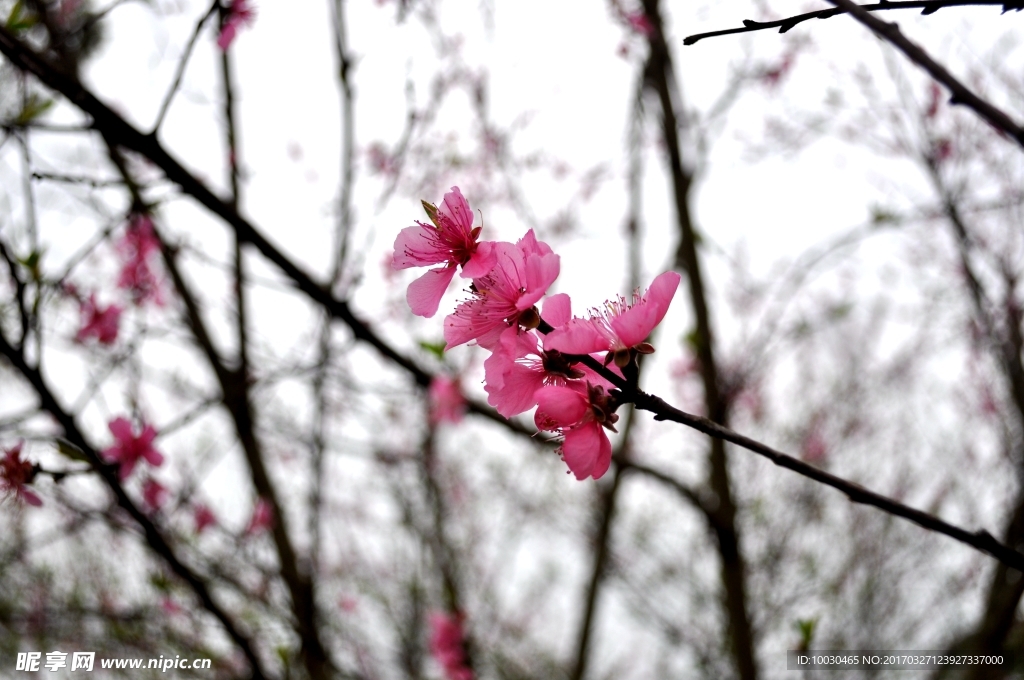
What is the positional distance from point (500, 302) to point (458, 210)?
0.20m

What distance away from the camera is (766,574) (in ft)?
17.4

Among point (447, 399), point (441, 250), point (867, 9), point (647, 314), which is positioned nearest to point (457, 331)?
point (441, 250)

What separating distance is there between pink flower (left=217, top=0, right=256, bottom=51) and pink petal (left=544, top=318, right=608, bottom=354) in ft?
5.38

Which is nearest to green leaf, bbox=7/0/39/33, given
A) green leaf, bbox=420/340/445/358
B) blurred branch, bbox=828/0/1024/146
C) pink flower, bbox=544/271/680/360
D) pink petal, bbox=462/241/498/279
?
green leaf, bbox=420/340/445/358

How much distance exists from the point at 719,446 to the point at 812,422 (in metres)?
4.41

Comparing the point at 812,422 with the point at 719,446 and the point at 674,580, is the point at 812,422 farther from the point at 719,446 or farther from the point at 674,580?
the point at 719,446

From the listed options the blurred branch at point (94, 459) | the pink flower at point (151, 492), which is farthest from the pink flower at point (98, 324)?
the blurred branch at point (94, 459)

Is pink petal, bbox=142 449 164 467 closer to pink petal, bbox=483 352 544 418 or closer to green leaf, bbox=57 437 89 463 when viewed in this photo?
green leaf, bbox=57 437 89 463

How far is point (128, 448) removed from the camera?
2.23 metres

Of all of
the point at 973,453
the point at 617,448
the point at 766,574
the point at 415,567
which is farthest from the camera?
the point at 973,453

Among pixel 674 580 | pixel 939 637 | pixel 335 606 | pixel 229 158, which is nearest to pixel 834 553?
pixel 939 637

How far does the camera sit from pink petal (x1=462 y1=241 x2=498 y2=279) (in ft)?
3.57

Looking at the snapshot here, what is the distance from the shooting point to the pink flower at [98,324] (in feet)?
9.65

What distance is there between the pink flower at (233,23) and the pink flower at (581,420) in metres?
1.67
